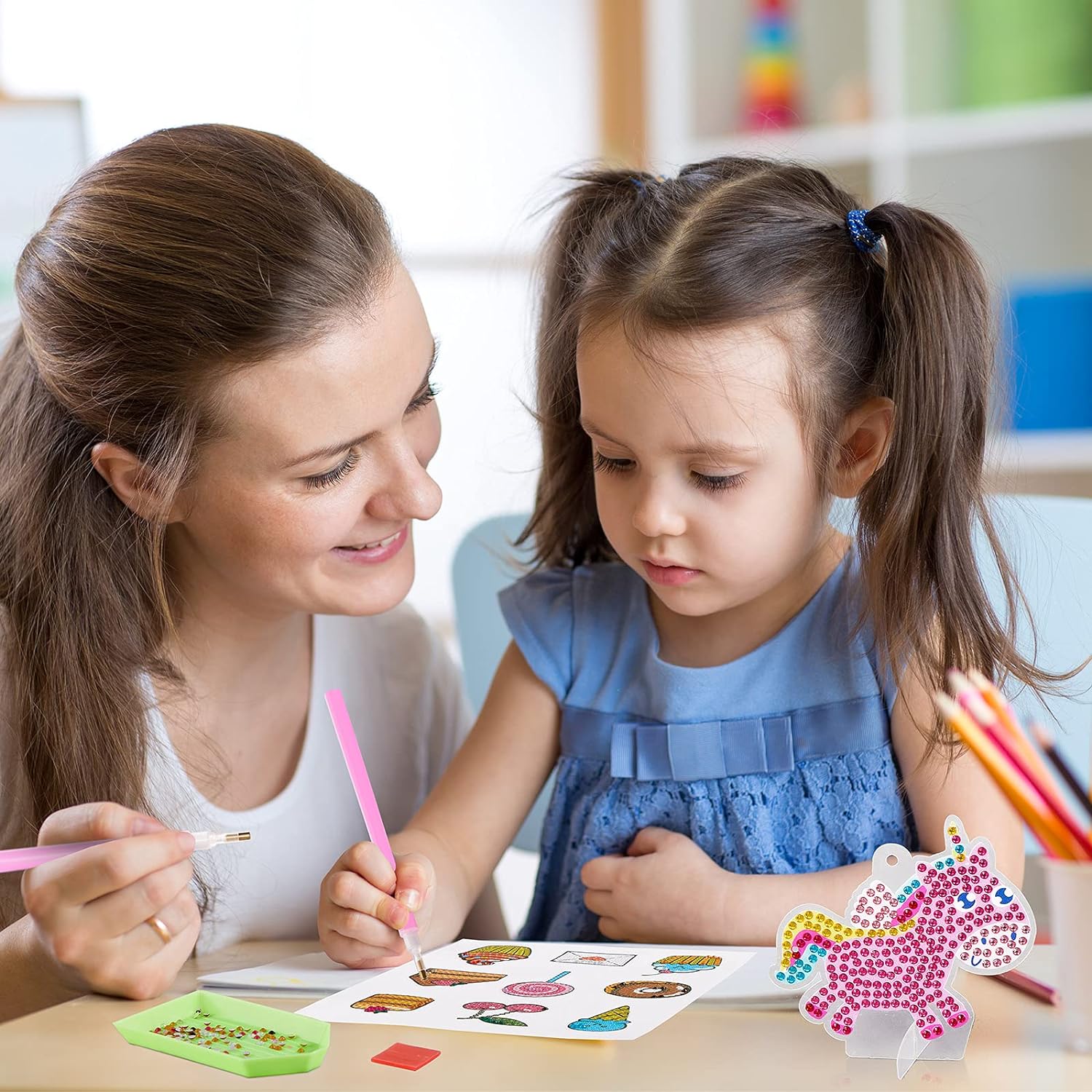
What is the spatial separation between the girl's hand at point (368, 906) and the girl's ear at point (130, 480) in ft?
1.02

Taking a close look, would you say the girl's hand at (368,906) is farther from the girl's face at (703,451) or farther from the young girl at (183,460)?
the girl's face at (703,451)

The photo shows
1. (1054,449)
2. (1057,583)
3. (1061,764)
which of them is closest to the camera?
(1061,764)

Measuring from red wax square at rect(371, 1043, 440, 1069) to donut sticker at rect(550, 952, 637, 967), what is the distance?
15 centimetres

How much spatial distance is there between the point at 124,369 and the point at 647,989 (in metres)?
0.58

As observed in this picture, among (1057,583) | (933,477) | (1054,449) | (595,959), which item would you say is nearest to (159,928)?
(595,959)

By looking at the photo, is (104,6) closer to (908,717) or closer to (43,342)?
(43,342)

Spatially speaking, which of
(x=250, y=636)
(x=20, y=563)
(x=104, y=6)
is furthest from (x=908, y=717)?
(x=104, y=6)

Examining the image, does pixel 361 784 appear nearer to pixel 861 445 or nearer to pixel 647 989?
pixel 647 989

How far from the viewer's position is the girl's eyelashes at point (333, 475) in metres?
1.02

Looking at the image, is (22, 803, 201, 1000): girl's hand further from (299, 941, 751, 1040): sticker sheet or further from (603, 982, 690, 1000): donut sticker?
(603, 982, 690, 1000): donut sticker

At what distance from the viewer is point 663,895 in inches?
38.8

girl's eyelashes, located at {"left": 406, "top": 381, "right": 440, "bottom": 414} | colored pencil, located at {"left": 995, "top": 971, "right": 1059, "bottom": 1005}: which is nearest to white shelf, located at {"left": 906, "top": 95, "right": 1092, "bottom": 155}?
girl's eyelashes, located at {"left": 406, "top": 381, "right": 440, "bottom": 414}

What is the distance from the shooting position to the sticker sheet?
0.74 meters

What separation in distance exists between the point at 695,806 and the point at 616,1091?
1.42ft
